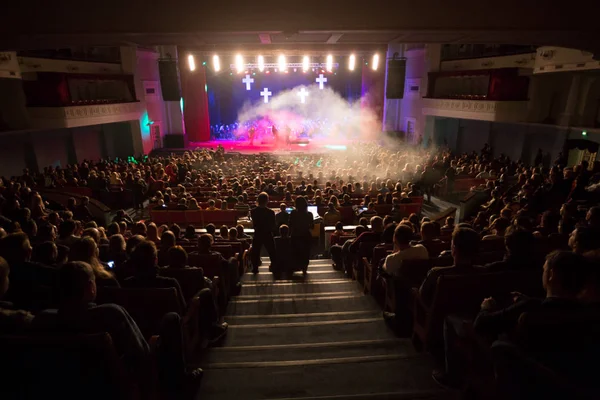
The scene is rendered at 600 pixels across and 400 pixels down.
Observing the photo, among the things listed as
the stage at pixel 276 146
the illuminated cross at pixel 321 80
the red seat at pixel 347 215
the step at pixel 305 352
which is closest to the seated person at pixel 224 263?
the step at pixel 305 352

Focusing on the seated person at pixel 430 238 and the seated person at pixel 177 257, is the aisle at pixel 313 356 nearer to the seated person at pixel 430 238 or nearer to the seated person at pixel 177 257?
the seated person at pixel 177 257

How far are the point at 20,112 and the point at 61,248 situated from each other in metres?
14.7

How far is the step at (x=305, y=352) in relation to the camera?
10.7 feet

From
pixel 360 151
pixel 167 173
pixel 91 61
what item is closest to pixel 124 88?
pixel 91 61

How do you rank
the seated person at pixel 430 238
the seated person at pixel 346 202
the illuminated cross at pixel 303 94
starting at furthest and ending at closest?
the illuminated cross at pixel 303 94 < the seated person at pixel 346 202 < the seated person at pixel 430 238

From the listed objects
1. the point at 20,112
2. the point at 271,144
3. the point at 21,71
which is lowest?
the point at 271,144

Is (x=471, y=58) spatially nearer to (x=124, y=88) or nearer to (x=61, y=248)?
(x=124, y=88)

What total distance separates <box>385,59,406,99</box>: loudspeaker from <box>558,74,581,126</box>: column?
685 cm

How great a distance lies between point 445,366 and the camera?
306 centimetres

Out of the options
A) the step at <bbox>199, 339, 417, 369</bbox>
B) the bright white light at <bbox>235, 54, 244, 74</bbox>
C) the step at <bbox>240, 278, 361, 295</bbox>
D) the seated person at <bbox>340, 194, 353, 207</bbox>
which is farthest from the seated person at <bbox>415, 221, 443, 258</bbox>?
the bright white light at <bbox>235, 54, 244, 74</bbox>

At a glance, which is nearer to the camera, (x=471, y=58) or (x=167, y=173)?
(x=167, y=173)

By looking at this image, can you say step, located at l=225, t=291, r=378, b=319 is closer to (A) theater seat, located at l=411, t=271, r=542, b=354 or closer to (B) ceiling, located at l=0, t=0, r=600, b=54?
(A) theater seat, located at l=411, t=271, r=542, b=354

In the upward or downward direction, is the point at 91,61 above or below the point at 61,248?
above

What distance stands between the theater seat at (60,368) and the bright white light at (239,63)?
2163cm
